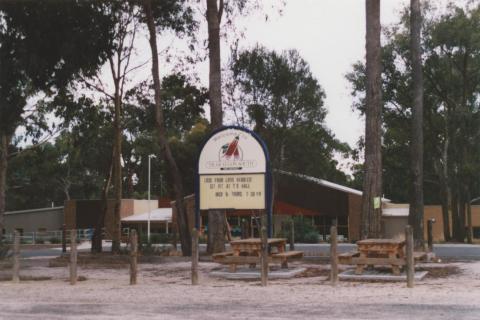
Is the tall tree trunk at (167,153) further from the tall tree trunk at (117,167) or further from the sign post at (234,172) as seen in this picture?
the sign post at (234,172)

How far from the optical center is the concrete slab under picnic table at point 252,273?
1680 cm

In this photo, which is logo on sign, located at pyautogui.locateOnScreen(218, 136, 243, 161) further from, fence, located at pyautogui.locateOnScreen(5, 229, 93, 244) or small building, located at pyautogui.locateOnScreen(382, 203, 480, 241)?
fence, located at pyautogui.locateOnScreen(5, 229, 93, 244)

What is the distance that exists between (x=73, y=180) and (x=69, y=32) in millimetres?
58703

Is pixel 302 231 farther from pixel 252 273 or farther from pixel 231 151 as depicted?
pixel 252 273

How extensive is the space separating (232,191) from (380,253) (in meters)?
4.47

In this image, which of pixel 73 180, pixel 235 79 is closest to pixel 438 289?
pixel 235 79

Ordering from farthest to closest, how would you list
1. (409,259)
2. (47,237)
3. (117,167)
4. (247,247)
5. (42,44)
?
(47,237), (117,167), (42,44), (247,247), (409,259)

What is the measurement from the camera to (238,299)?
12375mm

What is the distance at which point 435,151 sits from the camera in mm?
46531

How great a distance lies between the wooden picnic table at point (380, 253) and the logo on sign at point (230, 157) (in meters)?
4.19

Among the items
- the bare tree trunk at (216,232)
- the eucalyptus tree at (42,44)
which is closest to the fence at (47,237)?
the bare tree trunk at (216,232)

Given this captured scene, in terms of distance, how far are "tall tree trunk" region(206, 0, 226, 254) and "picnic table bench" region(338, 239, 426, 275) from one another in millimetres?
8789

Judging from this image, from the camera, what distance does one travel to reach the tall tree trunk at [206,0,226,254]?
24.2 m

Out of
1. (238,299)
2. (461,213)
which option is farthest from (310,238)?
(238,299)
